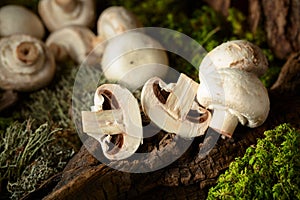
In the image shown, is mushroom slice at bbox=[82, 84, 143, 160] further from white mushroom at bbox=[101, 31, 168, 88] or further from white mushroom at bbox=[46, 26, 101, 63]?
white mushroom at bbox=[46, 26, 101, 63]

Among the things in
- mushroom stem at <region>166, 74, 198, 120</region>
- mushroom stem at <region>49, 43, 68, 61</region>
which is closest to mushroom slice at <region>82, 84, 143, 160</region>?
mushroom stem at <region>166, 74, 198, 120</region>

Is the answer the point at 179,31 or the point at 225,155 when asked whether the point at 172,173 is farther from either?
the point at 179,31

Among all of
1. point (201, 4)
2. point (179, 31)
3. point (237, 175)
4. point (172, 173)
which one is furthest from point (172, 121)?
point (201, 4)

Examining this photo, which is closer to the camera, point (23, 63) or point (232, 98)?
point (232, 98)

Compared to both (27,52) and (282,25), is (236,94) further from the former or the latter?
(27,52)

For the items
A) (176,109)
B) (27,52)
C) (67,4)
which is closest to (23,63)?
(27,52)

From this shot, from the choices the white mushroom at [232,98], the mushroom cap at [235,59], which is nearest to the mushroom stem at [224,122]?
the white mushroom at [232,98]

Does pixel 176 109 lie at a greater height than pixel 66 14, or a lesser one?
greater
